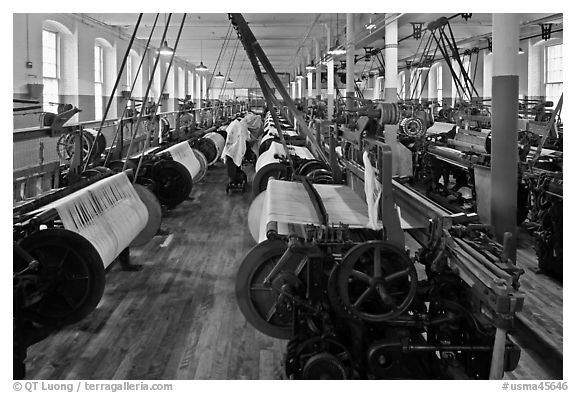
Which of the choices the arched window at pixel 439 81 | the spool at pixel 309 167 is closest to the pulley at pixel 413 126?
the spool at pixel 309 167

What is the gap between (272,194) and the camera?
4.68 meters

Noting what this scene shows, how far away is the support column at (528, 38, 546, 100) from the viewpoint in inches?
811

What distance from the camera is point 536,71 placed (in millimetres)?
20797

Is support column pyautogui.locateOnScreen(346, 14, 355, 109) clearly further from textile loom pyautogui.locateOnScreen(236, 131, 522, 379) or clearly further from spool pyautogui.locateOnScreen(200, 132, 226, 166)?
textile loom pyautogui.locateOnScreen(236, 131, 522, 379)

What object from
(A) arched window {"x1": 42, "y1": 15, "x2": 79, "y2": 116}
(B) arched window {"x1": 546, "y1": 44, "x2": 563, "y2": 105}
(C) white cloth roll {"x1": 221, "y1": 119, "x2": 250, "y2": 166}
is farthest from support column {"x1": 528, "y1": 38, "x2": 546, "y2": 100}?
(A) arched window {"x1": 42, "y1": 15, "x2": 79, "y2": 116}

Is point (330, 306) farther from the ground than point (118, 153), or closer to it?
closer to it

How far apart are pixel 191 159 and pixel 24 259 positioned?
6.70 metres

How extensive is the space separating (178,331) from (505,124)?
292 cm

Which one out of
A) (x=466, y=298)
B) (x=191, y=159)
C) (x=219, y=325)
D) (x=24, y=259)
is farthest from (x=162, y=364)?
(x=191, y=159)

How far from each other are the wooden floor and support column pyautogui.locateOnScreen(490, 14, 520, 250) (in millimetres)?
1079

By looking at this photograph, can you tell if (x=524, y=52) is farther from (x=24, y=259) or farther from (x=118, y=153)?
(x=24, y=259)

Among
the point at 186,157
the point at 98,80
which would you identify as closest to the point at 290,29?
the point at 98,80

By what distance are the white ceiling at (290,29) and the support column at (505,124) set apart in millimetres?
8708

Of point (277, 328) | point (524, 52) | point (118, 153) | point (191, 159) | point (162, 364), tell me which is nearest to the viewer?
point (277, 328)
